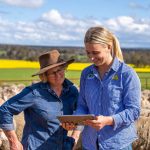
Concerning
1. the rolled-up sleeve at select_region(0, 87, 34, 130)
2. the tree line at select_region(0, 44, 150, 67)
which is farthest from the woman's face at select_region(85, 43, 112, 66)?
the tree line at select_region(0, 44, 150, 67)

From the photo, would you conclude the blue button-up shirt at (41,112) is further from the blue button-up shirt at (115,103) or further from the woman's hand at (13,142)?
the blue button-up shirt at (115,103)

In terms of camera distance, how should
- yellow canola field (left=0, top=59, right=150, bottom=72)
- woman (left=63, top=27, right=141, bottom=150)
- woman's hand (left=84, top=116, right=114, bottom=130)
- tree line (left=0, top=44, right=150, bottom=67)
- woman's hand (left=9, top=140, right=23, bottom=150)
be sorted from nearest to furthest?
woman's hand (left=84, top=116, right=114, bottom=130), woman (left=63, top=27, right=141, bottom=150), woman's hand (left=9, top=140, right=23, bottom=150), tree line (left=0, top=44, right=150, bottom=67), yellow canola field (left=0, top=59, right=150, bottom=72)

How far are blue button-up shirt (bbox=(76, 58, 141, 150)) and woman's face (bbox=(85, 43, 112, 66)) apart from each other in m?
0.11

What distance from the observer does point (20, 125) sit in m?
10.1

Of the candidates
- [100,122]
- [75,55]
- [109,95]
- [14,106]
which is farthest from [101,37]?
[75,55]

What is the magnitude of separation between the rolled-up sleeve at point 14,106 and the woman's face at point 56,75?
23 centimetres

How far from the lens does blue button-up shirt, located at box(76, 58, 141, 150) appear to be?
490 centimetres

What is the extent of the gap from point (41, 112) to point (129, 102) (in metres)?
1.07

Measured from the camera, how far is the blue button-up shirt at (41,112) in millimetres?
5664

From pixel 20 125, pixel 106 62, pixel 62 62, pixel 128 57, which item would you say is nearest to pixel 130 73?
pixel 106 62

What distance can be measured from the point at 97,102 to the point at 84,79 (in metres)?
0.28

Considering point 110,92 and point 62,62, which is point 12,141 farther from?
point 110,92

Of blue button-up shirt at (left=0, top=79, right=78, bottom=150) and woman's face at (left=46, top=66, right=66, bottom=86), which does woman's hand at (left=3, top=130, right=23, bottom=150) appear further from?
woman's face at (left=46, top=66, right=66, bottom=86)

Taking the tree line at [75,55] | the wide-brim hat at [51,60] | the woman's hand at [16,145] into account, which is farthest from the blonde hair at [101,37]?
the tree line at [75,55]
